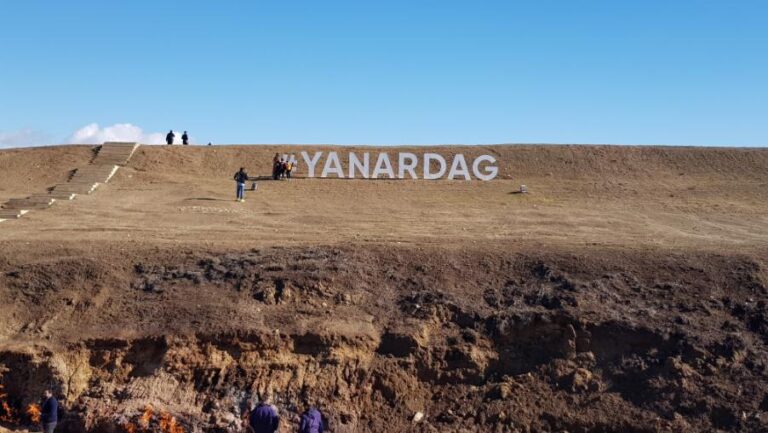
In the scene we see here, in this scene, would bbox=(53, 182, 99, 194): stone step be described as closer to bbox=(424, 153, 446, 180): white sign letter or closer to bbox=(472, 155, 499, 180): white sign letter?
bbox=(424, 153, 446, 180): white sign letter

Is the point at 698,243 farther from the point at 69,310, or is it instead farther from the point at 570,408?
the point at 69,310

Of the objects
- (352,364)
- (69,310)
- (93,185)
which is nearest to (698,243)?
(352,364)

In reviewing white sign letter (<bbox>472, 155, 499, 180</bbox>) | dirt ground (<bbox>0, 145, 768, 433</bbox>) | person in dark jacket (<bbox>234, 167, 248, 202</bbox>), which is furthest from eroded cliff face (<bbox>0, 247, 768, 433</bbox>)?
white sign letter (<bbox>472, 155, 499, 180</bbox>)

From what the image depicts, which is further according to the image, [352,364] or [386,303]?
[386,303]

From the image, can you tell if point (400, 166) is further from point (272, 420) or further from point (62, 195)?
point (272, 420)

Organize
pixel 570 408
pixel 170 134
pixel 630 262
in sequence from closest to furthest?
pixel 570 408 < pixel 630 262 < pixel 170 134

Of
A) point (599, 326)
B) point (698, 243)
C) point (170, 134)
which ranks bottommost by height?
point (599, 326)

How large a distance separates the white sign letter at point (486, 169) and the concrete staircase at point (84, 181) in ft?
51.0

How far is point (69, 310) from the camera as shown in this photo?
50.6 feet

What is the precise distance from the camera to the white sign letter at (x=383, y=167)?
3431 centimetres

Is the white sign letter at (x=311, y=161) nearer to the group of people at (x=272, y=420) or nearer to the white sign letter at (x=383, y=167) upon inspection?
the white sign letter at (x=383, y=167)

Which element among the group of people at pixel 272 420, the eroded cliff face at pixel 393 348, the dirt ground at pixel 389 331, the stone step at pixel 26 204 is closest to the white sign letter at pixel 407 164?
the dirt ground at pixel 389 331

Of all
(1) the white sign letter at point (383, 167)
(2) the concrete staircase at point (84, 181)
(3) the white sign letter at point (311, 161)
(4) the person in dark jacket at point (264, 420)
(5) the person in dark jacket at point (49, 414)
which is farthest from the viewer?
(1) the white sign letter at point (383, 167)

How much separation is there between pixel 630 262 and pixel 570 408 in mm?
4615
